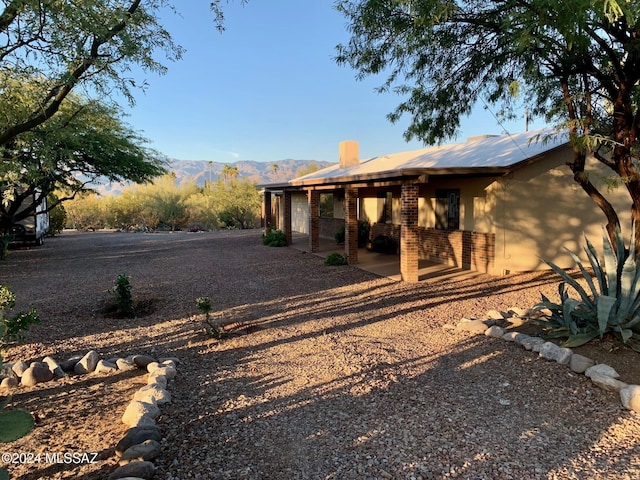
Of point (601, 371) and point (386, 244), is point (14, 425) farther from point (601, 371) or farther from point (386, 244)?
point (386, 244)

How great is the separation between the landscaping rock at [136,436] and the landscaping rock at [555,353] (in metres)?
4.27

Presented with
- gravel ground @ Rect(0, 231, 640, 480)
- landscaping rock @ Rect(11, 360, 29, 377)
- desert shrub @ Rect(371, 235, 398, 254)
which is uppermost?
→ desert shrub @ Rect(371, 235, 398, 254)

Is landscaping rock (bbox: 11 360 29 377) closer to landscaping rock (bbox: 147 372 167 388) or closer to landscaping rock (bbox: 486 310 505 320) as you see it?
landscaping rock (bbox: 147 372 167 388)

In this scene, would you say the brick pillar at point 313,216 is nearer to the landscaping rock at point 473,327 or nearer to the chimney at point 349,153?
the chimney at point 349,153

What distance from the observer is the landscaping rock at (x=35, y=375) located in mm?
4852

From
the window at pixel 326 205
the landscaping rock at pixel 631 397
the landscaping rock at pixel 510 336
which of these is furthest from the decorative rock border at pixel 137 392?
the window at pixel 326 205

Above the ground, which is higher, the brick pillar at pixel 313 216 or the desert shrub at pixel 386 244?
the brick pillar at pixel 313 216

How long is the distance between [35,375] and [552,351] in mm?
5795

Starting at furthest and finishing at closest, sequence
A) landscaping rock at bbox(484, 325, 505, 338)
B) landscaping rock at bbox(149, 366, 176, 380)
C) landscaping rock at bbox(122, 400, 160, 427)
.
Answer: landscaping rock at bbox(484, 325, 505, 338) < landscaping rock at bbox(149, 366, 176, 380) < landscaping rock at bbox(122, 400, 160, 427)

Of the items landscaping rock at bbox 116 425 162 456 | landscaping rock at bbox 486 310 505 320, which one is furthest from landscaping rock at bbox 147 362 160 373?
landscaping rock at bbox 486 310 505 320

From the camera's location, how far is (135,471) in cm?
302

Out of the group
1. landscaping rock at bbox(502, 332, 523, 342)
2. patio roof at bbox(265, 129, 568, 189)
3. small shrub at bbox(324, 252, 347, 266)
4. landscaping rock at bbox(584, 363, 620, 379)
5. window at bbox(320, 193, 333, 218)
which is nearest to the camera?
landscaping rock at bbox(584, 363, 620, 379)

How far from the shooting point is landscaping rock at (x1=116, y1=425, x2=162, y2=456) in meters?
3.40

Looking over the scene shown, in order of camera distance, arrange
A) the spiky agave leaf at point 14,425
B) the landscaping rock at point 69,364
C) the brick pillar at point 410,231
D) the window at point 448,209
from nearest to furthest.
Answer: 1. the spiky agave leaf at point 14,425
2. the landscaping rock at point 69,364
3. the brick pillar at point 410,231
4. the window at point 448,209
